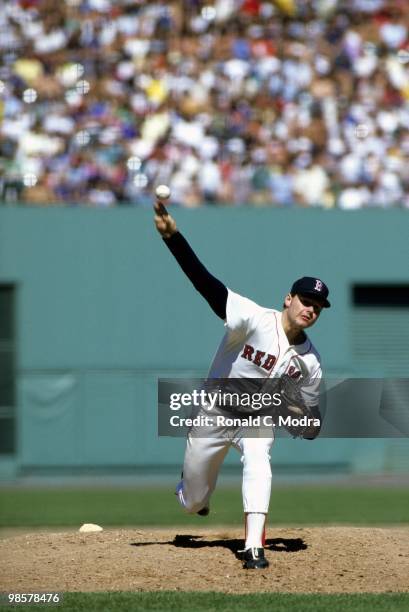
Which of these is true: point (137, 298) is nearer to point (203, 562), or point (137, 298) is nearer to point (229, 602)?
point (203, 562)

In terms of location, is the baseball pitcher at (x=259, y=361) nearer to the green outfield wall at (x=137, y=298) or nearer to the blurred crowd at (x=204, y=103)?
the blurred crowd at (x=204, y=103)

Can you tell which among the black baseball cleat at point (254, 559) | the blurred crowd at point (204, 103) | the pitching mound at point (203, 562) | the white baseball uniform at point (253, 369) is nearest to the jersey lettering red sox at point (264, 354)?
the white baseball uniform at point (253, 369)

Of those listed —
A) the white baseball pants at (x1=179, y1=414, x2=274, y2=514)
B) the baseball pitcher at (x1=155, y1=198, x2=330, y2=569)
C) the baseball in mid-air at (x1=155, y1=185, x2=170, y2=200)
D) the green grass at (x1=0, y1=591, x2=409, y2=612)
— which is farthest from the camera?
the white baseball pants at (x1=179, y1=414, x2=274, y2=514)

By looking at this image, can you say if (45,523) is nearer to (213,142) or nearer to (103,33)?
(213,142)

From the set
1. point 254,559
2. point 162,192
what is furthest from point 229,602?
point 162,192

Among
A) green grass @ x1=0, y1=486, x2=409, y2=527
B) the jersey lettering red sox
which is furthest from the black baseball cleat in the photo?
green grass @ x1=0, y1=486, x2=409, y2=527

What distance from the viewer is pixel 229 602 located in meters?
6.12

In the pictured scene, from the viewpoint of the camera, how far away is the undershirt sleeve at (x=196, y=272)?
6586mm

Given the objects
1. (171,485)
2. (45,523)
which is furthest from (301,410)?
(171,485)

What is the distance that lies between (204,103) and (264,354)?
9.02 m

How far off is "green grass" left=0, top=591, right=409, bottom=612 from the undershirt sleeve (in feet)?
5.37

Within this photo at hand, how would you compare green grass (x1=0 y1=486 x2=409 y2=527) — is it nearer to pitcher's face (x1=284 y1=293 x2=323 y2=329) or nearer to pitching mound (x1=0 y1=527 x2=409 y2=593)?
pitching mound (x1=0 y1=527 x2=409 y2=593)

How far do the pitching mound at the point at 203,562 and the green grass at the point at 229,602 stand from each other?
0.19 meters

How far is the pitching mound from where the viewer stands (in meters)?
6.63
